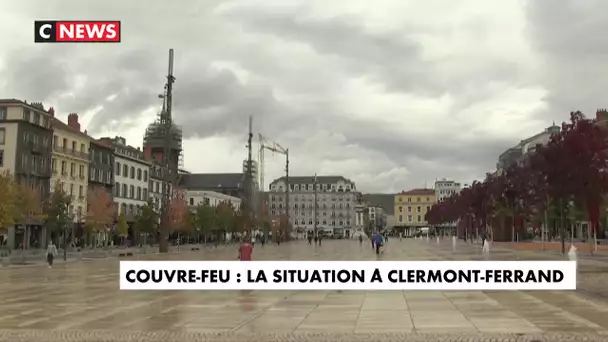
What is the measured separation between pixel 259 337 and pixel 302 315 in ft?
11.2

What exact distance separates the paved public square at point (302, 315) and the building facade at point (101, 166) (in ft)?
231

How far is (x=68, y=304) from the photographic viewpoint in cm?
1914

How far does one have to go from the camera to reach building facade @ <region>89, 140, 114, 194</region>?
91.6 metres

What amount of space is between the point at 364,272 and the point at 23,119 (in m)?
63.8

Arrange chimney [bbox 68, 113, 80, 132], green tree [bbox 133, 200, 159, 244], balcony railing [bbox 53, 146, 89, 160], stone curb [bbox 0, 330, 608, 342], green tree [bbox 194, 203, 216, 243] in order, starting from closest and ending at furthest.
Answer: stone curb [bbox 0, 330, 608, 342]
balcony railing [bbox 53, 146, 89, 160]
green tree [bbox 133, 200, 159, 244]
chimney [bbox 68, 113, 80, 132]
green tree [bbox 194, 203, 216, 243]

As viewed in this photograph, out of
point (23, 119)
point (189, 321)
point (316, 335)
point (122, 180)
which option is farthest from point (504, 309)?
point (122, 180)

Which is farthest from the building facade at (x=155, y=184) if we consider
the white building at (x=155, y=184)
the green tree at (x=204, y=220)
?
the green tree at (x=204, y=220)

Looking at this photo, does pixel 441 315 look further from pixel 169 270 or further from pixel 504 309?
pixel 169 270

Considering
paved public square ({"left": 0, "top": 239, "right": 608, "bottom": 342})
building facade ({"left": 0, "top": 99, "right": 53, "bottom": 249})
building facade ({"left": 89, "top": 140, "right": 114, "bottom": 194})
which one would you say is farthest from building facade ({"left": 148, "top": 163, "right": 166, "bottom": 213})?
paved public square ({"left": 0, "top": 239, "right": 608, "bottom": 342})

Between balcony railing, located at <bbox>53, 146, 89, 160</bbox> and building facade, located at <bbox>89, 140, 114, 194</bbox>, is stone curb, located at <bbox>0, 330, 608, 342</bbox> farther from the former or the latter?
building facade, located at <bbox>89, 140, 114, 194</bbox>

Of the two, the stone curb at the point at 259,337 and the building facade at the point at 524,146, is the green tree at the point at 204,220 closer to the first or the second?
the building facade at the point at 524,146

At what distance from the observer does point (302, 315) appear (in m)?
16.5

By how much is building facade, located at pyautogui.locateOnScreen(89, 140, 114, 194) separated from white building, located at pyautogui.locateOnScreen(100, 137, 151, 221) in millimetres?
1706

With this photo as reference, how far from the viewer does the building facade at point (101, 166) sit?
300 feet
